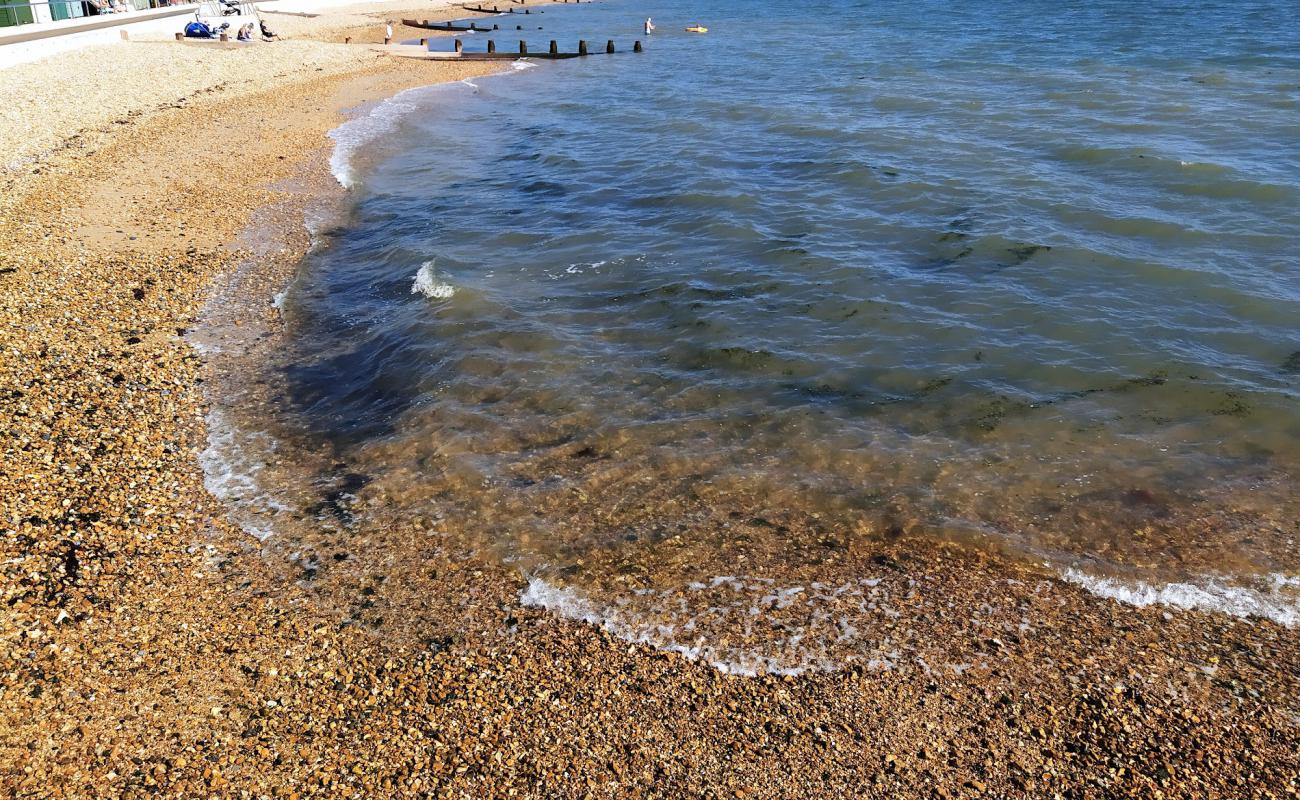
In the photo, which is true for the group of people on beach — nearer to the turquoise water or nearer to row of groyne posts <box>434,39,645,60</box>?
row of groyne posts <box>434,39,645,60</box>

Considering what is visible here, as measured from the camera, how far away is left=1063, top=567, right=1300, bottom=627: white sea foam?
24.1 ft

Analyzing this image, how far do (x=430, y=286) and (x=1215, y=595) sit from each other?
1220cm

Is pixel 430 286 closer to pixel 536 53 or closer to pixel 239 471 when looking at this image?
pixel 239 471

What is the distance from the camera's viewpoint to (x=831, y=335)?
504 inches

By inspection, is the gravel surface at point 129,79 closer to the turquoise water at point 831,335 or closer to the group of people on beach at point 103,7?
the group of people on beach at point 103,7

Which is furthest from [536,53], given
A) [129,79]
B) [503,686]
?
[503,686]

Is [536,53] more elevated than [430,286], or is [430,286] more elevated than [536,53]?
[536,53]

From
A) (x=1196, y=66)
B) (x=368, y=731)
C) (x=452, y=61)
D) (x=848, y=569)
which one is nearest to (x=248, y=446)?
(x=368, y=731)

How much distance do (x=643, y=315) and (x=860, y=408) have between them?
4.29 meters

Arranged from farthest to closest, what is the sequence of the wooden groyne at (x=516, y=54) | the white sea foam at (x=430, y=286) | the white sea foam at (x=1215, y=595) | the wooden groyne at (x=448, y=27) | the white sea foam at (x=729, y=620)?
the wooden groyne at (x=448, y=27) → the wooden groyne at (x=516, y=54) → the white sea foam at (x=430, y=286) → the white sea foam at (x=1215, y=595) → the white sea foam at (x=729, y=620)

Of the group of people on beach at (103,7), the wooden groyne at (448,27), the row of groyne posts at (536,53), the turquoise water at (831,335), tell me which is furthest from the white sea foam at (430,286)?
the wooden groyne at (448,27)

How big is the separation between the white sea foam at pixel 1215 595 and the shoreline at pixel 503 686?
0.18 metres

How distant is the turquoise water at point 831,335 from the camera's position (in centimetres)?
876

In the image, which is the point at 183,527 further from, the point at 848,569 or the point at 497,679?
the point at 848,569
